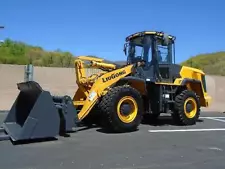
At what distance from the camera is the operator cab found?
11820mm

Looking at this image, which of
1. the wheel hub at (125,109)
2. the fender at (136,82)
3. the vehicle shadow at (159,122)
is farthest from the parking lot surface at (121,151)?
the vehicle shadow at (159,122)

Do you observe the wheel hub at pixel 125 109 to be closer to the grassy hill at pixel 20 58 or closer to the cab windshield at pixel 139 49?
the cab windshield at pixel 139 49

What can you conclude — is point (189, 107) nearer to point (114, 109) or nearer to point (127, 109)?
point (127, 109)

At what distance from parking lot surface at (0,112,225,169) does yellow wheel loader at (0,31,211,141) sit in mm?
440

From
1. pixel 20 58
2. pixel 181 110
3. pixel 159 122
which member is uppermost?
pixel 20 58

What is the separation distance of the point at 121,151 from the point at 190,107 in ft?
17.1

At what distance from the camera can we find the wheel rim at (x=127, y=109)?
10.1 metres

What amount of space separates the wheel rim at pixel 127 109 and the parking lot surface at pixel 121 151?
467mm

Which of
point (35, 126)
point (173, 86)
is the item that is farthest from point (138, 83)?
point (35, 126)

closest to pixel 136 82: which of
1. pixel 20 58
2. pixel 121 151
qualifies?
pixel 121 151

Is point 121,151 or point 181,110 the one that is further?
point 181,110

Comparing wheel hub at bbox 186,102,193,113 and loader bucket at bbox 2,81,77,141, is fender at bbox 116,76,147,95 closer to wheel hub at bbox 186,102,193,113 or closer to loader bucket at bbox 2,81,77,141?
wheel hub at bbox 186,102,193,113

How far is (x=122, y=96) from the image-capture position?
33.0ft

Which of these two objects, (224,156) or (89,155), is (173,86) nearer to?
(224,156)
